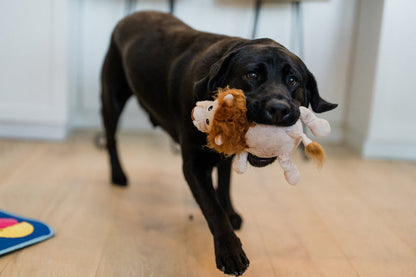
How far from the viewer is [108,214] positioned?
1.82 meters

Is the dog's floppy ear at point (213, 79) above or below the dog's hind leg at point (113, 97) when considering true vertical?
above

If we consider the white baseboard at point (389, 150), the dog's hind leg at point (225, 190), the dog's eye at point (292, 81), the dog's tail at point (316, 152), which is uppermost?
the dog's eye at point (292, 81)

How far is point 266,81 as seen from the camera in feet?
4.09

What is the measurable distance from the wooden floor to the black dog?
20 centimetres

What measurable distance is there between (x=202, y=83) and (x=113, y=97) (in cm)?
90

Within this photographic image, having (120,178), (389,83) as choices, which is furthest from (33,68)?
(389,83)

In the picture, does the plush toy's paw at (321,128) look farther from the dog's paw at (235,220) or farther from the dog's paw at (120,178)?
the dog's paw at (120,178)

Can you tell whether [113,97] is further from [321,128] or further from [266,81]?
[321,128]

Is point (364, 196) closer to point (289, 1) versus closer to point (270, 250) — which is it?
point (270, 250)

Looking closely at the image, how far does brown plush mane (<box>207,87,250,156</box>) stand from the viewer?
3.70 ft

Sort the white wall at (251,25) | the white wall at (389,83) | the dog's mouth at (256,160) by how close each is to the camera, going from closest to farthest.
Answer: the dog's mouth at (256,160) → the white wall at (389,83) → the white wall at (251,25)

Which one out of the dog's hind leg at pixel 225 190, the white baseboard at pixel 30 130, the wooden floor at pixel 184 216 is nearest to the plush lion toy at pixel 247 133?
the wooden floor at pixel 184 216

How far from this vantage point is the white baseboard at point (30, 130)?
2.94 meters

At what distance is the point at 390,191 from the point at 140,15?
1.50m
